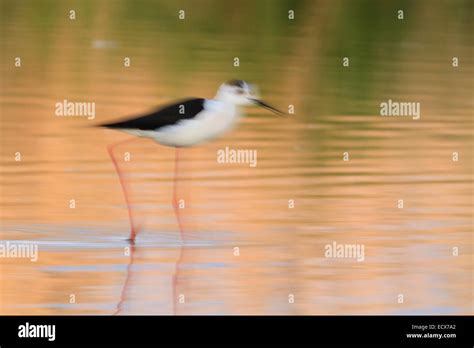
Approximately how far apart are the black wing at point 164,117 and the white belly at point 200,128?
0.03 meters

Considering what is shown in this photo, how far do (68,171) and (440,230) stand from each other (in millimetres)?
2827

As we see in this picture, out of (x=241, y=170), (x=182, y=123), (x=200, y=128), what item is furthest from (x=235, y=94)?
(x=241, y=170)

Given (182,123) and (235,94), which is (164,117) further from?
(235,94)

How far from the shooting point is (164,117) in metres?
9.63

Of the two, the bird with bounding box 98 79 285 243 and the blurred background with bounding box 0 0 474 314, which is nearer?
the blurred background with bounding box 0 0 474 314

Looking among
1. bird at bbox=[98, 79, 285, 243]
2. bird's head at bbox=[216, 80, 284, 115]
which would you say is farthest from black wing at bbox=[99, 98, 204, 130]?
bird's head at bbox=[216, 80, 284, 115]

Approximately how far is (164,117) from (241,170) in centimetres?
121

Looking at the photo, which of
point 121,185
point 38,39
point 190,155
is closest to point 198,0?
point 38,39

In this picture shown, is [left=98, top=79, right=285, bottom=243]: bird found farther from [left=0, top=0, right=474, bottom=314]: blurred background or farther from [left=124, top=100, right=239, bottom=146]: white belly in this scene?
[left=0, top=0, right=474, bottom=314]: blurred background

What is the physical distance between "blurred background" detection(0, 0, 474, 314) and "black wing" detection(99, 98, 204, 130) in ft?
1.61

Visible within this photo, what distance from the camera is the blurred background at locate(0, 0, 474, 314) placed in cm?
782

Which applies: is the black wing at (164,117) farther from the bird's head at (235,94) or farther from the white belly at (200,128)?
the bird's head at (235,94)
